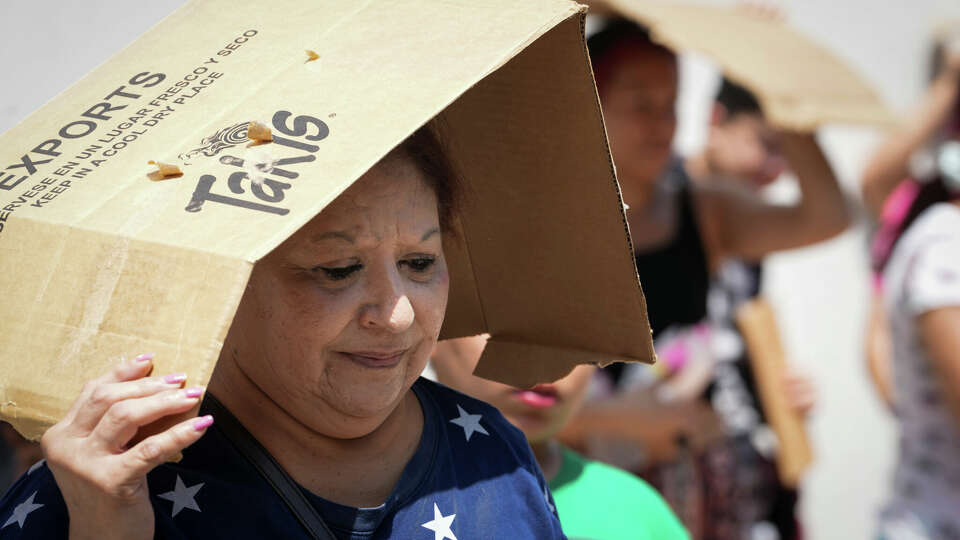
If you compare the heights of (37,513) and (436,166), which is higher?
(436,166)

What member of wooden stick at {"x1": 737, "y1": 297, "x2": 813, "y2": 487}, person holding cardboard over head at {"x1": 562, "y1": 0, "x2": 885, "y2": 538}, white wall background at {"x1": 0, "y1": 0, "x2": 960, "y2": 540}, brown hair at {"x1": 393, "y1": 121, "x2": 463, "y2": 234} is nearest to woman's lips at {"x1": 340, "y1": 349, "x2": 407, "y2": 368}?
brown hair at {"x1": 393, "y1": 121, "x2": 463, "y2": 234}

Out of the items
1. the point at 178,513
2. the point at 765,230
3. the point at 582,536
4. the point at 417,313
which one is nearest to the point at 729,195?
the point at 765,230

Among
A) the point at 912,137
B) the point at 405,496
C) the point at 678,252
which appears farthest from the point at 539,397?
the point at 912,137

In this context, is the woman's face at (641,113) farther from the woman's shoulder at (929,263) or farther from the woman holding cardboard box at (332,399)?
the woman holding cardboard box at (332,399)

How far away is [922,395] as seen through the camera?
10.2ft

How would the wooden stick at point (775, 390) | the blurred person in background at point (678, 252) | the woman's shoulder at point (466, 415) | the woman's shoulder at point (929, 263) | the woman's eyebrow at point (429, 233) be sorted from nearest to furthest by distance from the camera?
1. the woman's eyebrow at point (429, 233)
2. the woman's shoulder at point (466, 415)
3. the woman's shoulder at point (929, 263)
4. the blurred person in background at point (678, 252)
5. the wooden stick at point (775, 390)

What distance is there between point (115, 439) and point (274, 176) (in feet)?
1.00

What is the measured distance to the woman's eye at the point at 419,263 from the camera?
1.41 metres

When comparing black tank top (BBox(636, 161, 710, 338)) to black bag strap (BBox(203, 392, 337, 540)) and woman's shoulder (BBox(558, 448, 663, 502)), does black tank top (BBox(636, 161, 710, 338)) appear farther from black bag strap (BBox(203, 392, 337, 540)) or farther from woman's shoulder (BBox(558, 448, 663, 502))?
black bag strap (BBox(203, 392, 337, 540))

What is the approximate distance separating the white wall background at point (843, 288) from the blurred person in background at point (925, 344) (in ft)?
7.46

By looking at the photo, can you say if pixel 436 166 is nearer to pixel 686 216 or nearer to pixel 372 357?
pixel 372 357

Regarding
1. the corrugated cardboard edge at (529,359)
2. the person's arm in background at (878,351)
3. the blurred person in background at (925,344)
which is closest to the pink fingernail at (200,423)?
the corrugated cardboard edge at (529,359)

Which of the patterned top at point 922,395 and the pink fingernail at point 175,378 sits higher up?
the pink fingernail at point 175,378

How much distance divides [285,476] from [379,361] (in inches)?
7.4
